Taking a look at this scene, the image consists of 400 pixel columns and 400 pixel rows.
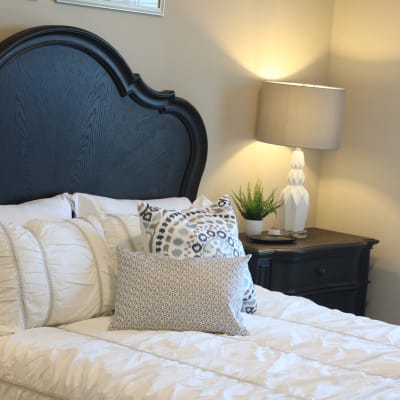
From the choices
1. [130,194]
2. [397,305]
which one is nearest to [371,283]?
[397,305]

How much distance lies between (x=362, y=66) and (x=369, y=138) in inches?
14.6

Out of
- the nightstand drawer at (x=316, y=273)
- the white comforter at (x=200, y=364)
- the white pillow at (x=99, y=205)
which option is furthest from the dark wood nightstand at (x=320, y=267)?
the white comforter at (x=200, y=364)

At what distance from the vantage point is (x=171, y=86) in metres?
3.42

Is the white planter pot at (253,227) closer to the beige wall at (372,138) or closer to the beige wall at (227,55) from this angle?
the beige wall at (227,55)

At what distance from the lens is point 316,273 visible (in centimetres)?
367

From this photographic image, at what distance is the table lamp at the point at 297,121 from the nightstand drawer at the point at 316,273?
7.5 inches

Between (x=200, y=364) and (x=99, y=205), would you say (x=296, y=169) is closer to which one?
(x=99, y=205)

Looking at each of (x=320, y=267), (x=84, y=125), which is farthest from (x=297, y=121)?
(x=84, y=125)

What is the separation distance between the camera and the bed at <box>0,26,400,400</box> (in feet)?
6.99

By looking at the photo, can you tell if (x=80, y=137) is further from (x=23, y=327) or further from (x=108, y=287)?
(x=23, y=327)

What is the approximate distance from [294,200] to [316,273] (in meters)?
0.36

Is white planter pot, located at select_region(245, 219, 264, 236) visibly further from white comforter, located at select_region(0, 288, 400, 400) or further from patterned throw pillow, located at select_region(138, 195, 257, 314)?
white comforter, located at select_region(0, 288, 400, 400)

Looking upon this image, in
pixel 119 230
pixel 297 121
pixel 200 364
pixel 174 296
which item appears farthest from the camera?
pixel 297 121

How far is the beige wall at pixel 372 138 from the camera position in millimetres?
3891
